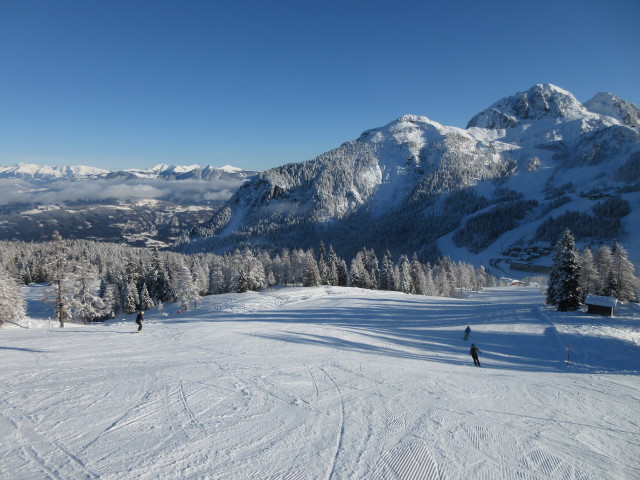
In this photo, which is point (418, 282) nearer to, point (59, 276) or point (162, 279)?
point (162, 279)

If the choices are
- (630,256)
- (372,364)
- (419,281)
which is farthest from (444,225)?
(372,364)

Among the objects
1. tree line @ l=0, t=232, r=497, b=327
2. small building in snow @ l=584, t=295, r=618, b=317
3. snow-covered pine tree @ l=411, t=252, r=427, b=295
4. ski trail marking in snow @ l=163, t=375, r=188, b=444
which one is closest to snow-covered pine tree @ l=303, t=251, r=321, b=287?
tree line @ l=0, t=232, r=497, b=327

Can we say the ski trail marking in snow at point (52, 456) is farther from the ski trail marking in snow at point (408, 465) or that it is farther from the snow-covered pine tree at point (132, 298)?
the snow-covered pine tree at point (132, 298)

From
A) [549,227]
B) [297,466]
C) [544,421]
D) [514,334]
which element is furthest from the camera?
[549,227]

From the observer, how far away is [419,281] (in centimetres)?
7106

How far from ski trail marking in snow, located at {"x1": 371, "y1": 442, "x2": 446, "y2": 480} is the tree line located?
103 ft

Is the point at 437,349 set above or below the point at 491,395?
below

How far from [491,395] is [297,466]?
7.79m

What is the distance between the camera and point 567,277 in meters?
35.2

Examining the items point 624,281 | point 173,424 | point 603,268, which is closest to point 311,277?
point 603,268

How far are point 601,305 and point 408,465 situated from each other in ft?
122

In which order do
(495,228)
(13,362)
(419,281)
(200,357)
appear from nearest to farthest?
(13,362), (200,357), (419,281), (495,228)

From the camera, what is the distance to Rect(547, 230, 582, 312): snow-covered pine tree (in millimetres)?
34928

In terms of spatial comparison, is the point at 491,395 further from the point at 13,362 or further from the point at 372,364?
the point at 13,362
